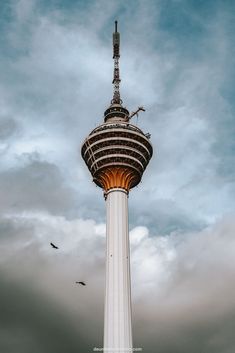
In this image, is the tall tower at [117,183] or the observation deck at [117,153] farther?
the observation deck at [117,153]

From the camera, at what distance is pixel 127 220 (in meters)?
91.0

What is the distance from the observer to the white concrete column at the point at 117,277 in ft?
259

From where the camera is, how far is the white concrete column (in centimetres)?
7900

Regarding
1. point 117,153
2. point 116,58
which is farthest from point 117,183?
point 116,58

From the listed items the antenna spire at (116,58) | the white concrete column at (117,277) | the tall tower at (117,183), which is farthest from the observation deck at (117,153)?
the antenna spire at (116,58)

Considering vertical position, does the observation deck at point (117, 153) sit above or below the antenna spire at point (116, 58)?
below

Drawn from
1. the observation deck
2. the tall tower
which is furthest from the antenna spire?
the observation deck

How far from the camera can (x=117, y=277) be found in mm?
83375

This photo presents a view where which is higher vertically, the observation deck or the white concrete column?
the observation deck

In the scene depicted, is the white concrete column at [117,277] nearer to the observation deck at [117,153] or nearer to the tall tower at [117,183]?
the tall tower at [117,183]

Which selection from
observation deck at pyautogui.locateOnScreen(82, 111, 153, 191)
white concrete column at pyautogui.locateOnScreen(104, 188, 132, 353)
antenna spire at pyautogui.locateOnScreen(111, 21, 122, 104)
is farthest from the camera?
antenna spire at pyautogui.locateOnScreen(111, 21, 122, 104)

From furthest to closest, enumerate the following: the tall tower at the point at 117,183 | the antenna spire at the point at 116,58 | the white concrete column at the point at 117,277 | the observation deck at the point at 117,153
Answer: the antenna spire at the point at 116,58, the observation deck at the point at 117,153, the tall tower at the point at 117,183, the white concrete column at the point at 117,277

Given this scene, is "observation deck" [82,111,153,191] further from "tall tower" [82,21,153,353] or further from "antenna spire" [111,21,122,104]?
"antenna spire" [111,21,122,104]

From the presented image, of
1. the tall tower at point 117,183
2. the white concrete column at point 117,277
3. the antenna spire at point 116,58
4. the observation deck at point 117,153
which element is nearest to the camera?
the white concrete column at point 117,277
